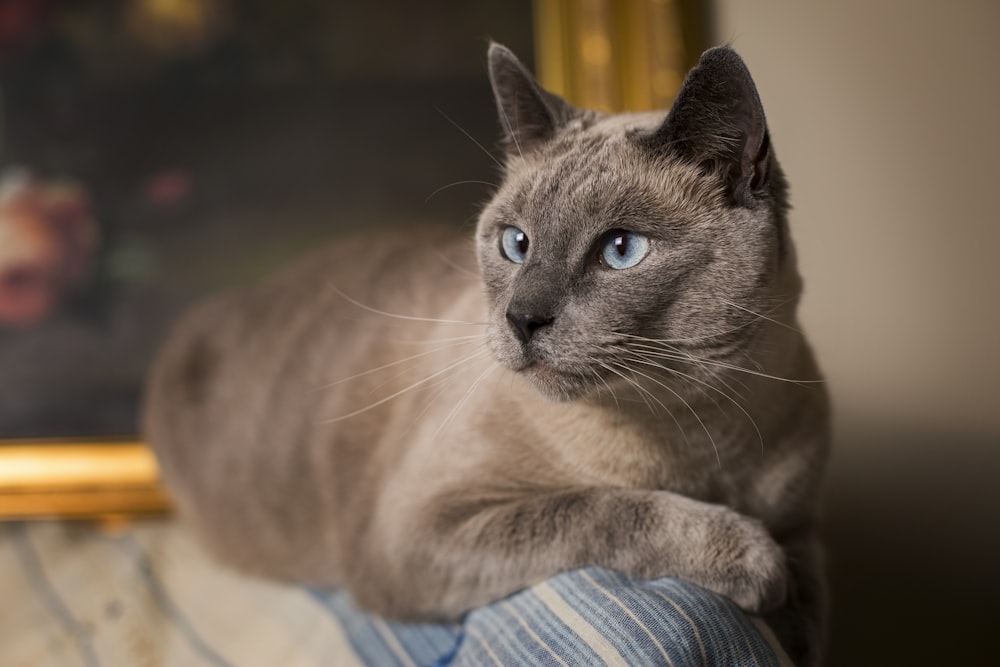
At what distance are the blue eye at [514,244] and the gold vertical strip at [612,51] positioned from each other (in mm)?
950

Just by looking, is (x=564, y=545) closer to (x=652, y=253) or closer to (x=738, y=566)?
(x=738, y=566)

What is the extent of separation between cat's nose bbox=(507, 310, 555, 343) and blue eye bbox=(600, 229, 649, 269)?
0.35ft

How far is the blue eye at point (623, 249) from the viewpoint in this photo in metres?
0.93

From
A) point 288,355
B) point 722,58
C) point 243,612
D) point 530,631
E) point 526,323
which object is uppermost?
point 722,58

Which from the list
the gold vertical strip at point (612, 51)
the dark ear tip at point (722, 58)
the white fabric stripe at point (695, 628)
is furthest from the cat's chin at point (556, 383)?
the gold vertical strip at point (612, 51)

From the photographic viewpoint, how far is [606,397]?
38.6 inches

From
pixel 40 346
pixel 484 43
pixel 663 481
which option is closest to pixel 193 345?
pixel 40 346

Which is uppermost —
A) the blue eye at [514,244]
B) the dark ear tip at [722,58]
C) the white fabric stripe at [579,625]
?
the dark ear tip at [722,58]

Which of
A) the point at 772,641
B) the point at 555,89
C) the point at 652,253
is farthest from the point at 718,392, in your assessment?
the point at 555,89

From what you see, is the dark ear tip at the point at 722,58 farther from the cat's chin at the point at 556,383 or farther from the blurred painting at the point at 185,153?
the blurred painting at the point at 185,153

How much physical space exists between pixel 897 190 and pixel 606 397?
2.87ft

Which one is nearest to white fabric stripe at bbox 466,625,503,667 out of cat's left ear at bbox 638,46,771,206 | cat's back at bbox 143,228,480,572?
cat's back at bbox 143,228,480,572

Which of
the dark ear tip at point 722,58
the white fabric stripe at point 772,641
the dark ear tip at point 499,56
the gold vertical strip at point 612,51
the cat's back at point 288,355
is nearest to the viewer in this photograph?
the dark ear tip at point 722,58

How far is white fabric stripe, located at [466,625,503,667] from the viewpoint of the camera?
97 cm
